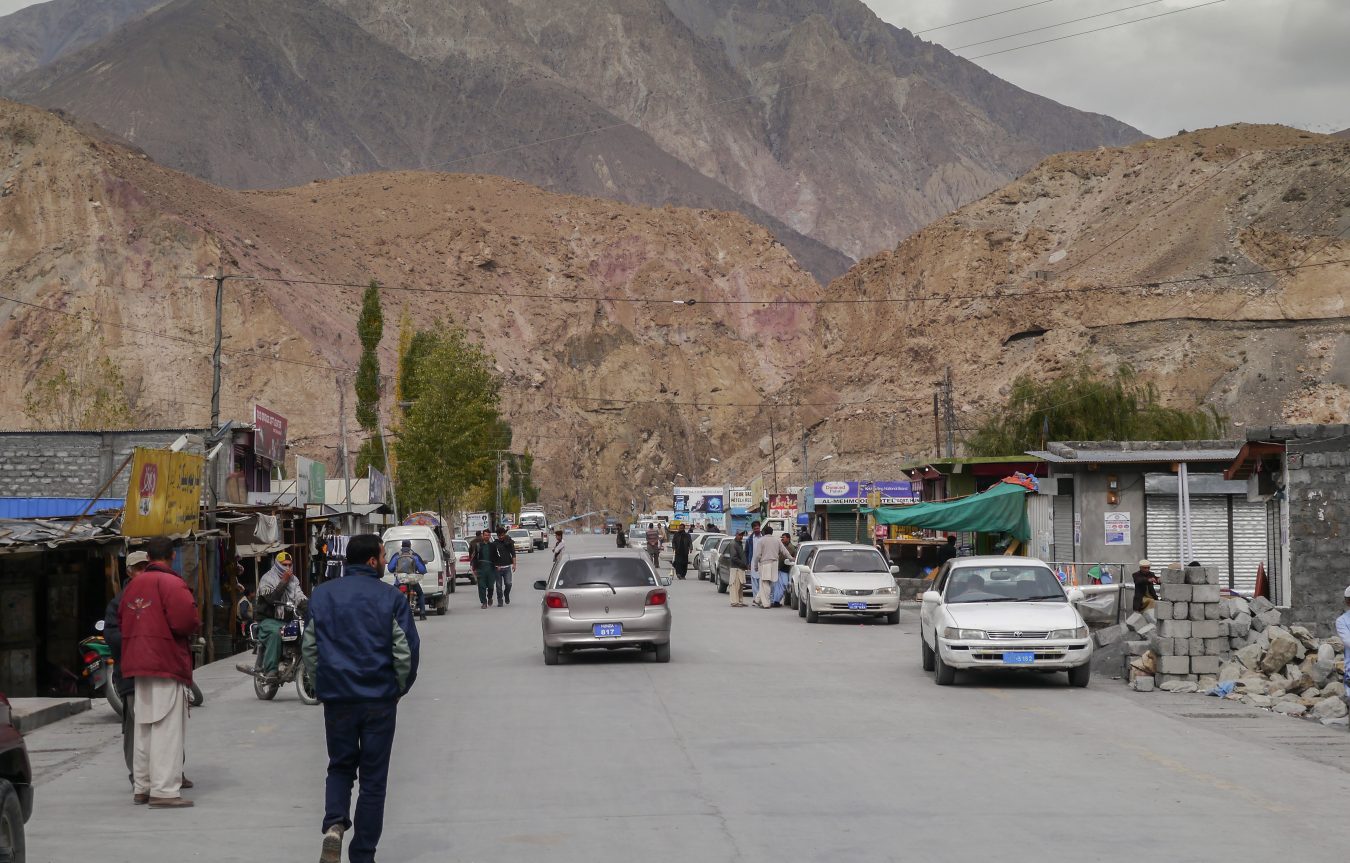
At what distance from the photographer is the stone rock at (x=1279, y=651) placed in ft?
52.9

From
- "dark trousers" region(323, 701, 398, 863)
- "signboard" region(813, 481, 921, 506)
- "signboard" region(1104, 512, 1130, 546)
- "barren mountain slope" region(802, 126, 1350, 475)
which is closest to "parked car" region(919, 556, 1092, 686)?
"dark trousers" region(323, 701, 398, 863)

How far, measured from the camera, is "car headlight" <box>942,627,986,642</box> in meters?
16.2

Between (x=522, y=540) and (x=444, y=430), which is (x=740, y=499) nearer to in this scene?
(x=522, y=540)

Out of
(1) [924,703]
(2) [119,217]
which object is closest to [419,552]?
(1) [924,703]

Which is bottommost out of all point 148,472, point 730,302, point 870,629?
point 870,629

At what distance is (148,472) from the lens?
62.6ft

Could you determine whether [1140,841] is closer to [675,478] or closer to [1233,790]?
[1233,790]

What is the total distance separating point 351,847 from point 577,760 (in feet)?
13.0

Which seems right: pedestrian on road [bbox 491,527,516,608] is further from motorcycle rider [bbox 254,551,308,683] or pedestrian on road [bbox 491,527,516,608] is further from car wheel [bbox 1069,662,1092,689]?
car wheel [bbox 1069,662,1092,689]

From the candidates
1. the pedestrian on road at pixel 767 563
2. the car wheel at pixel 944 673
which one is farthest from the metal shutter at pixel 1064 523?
the car wheel at pixel 944 673

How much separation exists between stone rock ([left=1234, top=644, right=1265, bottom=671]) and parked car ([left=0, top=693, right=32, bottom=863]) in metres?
13.5

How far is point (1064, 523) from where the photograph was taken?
32031 millimetres

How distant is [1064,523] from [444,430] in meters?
40.9

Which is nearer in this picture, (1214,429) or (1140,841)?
(1140,841)
